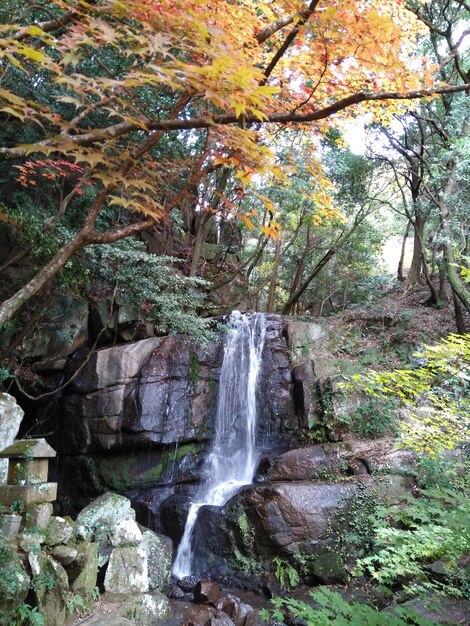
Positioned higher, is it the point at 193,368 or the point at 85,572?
the point at 193,368

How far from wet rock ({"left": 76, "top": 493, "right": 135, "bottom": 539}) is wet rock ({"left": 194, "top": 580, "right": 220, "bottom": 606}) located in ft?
5.42

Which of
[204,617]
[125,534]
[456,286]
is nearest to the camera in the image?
[125,534]

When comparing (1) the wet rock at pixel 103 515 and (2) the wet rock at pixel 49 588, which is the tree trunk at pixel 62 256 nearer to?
(2) the wet rock at pixel 49 588

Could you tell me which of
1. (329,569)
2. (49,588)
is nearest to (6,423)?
(49,588)

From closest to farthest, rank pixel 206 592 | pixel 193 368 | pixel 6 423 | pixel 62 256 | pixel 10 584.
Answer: pixel 10 584
pixel 62 256
pixel 6 423
pixel 206 592
pixel 193 368

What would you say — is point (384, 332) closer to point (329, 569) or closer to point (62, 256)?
point (329, 569)

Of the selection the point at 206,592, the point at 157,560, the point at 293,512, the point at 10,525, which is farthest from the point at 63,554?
the point at 293,512

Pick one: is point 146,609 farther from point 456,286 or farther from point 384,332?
point 384,332

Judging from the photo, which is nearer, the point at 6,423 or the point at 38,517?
the point at 38,517

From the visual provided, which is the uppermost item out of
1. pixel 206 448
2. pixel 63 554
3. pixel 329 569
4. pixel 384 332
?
pixel 384 332

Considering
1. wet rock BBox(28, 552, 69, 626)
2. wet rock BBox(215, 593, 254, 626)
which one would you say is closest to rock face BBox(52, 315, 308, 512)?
wet rock BBox(215, 593, 254, 626)

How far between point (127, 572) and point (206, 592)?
5.39 feet

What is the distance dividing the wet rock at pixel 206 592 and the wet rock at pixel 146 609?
0.74m

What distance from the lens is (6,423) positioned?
4.41 metres
